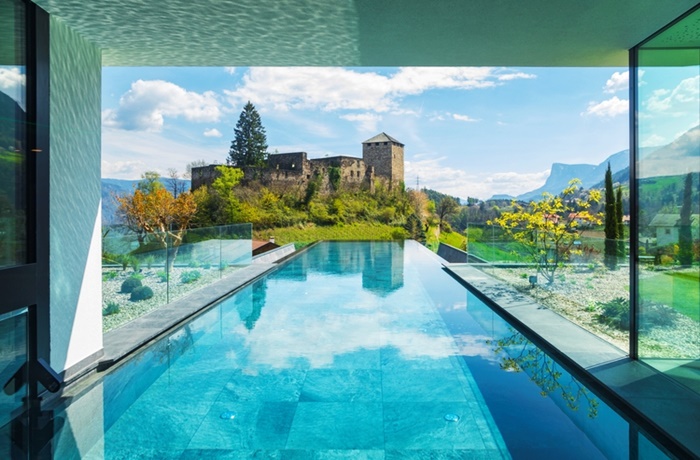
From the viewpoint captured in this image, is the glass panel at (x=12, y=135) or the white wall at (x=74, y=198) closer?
the glass panel at (x=12, y=135)

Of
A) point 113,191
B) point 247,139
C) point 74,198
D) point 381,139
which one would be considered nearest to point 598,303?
point 74,198

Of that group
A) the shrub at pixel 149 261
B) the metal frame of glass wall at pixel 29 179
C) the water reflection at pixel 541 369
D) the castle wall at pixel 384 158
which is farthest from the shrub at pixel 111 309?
the castle wall at pixel 384 158

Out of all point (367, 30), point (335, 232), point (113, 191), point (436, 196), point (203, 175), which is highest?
point (203, 175)

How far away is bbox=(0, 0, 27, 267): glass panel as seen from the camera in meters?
2.55

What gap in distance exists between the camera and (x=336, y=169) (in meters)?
29.2

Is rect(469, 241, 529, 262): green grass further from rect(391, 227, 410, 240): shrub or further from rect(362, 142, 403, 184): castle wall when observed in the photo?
rect(362, 142, 403, 184): castle wall

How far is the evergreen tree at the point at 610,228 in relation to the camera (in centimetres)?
431

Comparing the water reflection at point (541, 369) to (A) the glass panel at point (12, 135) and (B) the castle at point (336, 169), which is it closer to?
(A) the glass panel at point (12, 135)

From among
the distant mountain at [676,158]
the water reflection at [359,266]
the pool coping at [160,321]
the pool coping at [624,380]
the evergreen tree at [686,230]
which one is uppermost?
the distant mountain at [676,158]

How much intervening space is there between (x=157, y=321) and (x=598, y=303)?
15.0 ft

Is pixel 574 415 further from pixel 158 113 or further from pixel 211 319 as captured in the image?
pixel 158 113

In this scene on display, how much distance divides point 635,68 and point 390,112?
31043 mm

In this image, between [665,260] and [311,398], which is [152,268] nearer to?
[311,398]

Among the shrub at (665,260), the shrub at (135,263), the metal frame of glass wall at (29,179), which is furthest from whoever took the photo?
the shrub at (135,263)
